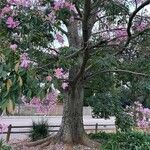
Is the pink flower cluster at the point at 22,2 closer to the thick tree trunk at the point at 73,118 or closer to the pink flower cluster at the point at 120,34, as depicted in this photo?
the pink flower cluster at the point at 120,34

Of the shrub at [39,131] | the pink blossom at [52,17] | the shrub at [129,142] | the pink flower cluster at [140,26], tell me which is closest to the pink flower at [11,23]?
the pink blossom at [52,17]

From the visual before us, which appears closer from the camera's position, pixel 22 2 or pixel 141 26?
pixel 22 2

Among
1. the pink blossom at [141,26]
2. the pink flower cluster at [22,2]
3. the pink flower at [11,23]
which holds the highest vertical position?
the pink blossom at [141,26]

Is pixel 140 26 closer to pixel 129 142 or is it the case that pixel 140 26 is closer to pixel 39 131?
pixel 129 142

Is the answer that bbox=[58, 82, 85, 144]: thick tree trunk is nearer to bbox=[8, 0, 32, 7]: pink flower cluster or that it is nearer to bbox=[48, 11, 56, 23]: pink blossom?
bbox=[48, 11, 56, 23]: pink blossom

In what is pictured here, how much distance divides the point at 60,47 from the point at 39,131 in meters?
4.98

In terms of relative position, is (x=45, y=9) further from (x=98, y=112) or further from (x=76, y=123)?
(x=98, y=112)

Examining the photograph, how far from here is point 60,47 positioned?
10086 mm

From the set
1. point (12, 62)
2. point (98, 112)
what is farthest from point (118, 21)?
point (12, 62)

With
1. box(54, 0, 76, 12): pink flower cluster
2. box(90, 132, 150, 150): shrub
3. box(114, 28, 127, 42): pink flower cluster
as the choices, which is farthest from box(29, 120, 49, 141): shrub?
box(54, 0, 76, 12): pink flower cluster

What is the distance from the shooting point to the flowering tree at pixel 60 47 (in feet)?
13.3

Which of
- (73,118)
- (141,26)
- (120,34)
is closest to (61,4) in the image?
(120,34)

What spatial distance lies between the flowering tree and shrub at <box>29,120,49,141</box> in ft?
5.50

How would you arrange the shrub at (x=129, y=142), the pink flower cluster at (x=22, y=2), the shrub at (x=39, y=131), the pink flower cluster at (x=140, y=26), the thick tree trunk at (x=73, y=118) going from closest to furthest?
the pink flower cluster at (x=22, y=2) < the shrub at (x=129, y=142) < the pink flower cluster at (x=140, y=26) < the thick tree trunk at (x=73, y=118) < the shrub at (x=39, y=131)
